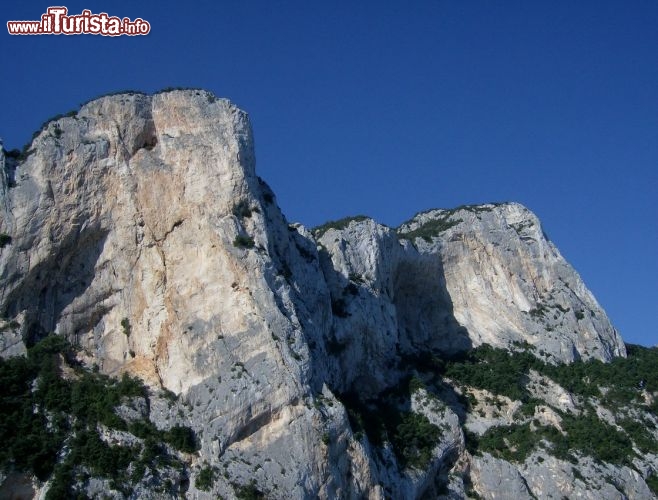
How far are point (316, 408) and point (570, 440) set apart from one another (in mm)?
18035

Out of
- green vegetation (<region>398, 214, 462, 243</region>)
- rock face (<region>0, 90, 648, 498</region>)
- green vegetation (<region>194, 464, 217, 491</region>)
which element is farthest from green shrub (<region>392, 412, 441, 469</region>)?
green vegetation (<region>398, 214, 462, 243</region>)

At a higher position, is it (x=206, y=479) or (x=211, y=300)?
(x=211, y=300)

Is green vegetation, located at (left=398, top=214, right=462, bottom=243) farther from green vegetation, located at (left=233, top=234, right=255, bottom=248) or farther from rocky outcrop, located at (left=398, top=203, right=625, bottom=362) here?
green vegetation, located at (left=233, top=234, right=255, bottom=248)

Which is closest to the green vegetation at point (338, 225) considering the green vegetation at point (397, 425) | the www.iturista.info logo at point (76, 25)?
the green vegetation at point (397, 425)

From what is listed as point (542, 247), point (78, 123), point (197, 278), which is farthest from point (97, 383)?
point (542, 247)

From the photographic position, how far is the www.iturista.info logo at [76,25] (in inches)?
1475

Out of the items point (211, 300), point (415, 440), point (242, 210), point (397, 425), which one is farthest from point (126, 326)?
point (415, 440)

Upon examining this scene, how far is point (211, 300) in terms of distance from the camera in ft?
123

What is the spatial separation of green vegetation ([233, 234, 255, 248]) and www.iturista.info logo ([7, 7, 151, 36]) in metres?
10.6

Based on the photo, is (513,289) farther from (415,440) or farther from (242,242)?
(242,242)

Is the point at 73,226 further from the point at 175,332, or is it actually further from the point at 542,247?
the point at 542,247

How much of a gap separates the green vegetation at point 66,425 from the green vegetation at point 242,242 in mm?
7671

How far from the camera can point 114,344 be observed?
3891 cm

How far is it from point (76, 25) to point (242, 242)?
12719 millimetres
